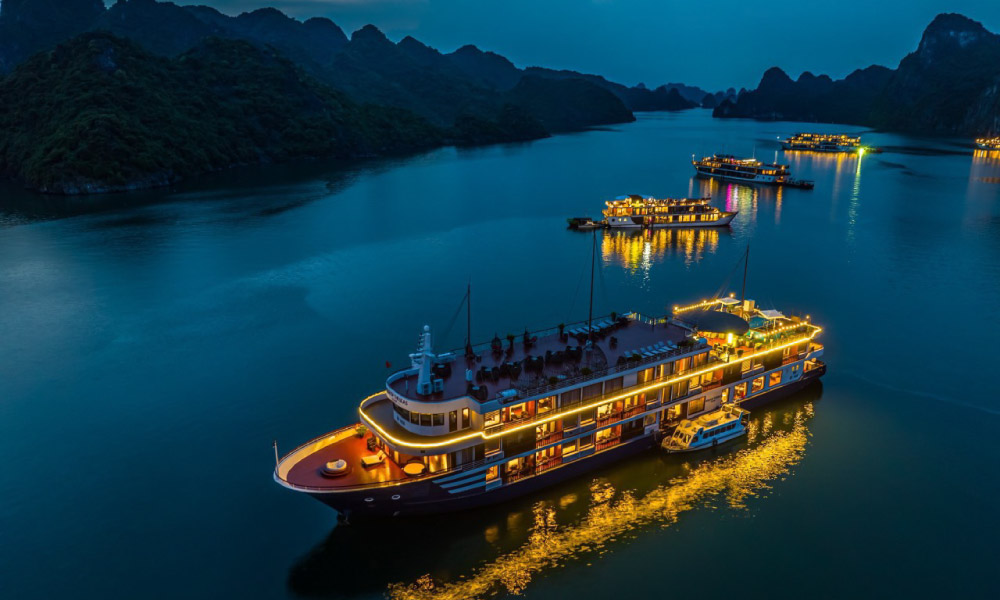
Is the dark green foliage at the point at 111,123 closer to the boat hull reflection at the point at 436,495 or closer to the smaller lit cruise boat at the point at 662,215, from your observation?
the smaller lit cruise boat at the point at 662,215

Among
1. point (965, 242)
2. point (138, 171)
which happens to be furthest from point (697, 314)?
point (138, 171)

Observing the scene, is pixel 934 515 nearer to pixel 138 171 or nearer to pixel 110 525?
pixel 110 525

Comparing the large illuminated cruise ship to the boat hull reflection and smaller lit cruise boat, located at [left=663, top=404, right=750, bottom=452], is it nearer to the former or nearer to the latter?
the boat hull reflection

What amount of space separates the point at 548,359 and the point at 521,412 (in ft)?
14.8

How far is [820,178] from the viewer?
167375mm

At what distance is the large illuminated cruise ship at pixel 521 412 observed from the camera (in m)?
31.3

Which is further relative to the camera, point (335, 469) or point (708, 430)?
point (708, 430)

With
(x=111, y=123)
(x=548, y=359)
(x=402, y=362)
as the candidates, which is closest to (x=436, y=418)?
(x=548, y=359)

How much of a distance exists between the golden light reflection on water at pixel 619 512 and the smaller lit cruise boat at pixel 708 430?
1.12 meters

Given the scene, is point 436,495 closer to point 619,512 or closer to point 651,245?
point 619,512

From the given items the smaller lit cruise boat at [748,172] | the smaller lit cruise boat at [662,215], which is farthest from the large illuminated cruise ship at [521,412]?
the smaller lit cruise boat at [748,172]

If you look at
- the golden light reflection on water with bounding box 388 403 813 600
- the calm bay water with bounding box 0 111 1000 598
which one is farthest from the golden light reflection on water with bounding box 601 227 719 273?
the golden light reflection on water with bounding box 388 403 813 600

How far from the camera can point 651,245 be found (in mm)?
101000

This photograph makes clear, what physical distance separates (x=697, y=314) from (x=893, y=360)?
2112 cm
